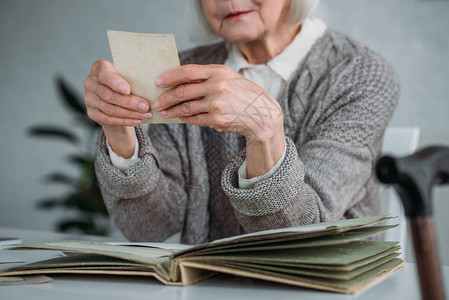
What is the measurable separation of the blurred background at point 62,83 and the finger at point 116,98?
3.86ft

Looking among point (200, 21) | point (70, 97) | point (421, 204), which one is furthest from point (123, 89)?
point (70, 97)

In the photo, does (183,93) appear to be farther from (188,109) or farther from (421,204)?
(421,204)

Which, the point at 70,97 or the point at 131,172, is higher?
the point at 70,97

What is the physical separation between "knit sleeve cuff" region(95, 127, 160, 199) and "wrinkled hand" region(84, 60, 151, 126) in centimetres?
7

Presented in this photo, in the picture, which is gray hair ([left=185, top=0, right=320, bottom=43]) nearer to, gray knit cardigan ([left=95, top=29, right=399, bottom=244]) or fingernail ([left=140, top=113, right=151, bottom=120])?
gray knit cardigan ([left=95, top=29, right=399, bottom=244])

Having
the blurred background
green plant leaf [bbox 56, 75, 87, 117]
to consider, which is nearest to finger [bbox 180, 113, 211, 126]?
the blurred background

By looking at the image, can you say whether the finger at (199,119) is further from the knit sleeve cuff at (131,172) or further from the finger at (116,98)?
the knit sleeve cuff at (131,172)

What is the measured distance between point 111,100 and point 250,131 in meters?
0.18

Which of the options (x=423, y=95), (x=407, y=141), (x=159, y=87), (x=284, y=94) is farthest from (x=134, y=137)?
(x=423, y=95)

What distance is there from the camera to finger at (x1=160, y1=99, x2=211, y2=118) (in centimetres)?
52

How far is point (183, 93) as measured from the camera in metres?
0.51

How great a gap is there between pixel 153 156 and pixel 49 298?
37 centimetres

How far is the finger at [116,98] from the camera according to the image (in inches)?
21.3

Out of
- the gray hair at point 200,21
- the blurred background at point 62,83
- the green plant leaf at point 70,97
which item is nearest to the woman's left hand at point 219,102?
the gray hair at point 200,21
